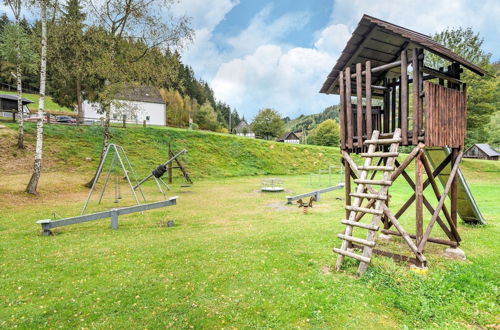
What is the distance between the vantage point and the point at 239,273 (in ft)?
20.6

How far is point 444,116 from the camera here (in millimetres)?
7223

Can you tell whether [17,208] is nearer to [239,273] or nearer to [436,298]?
[239,273]

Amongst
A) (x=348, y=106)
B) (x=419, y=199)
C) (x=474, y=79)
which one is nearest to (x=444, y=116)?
(x=348, y=106)

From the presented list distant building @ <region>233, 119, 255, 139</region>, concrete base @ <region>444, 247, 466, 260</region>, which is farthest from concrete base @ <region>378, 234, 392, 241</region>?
distant building @ <region>233, 119, 255, 139</region>

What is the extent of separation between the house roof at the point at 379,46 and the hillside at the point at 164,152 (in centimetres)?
2221

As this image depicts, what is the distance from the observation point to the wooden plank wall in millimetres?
6746

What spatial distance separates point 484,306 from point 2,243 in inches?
498

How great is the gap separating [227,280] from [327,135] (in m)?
75.1

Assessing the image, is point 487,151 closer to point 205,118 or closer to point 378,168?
point 205,118

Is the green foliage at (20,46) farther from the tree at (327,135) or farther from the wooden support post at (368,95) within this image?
the tree at (327,135)

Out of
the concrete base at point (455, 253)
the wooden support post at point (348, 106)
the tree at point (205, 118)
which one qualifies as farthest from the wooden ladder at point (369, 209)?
the tree at point (205, 118)

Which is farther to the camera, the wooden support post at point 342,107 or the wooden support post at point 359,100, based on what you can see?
the wooden support post at point 342,107

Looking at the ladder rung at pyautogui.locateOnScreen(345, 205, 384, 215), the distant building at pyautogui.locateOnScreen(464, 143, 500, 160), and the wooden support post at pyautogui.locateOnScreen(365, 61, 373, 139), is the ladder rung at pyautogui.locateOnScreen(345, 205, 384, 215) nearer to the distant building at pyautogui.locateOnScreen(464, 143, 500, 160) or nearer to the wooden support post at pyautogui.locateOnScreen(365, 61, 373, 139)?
the wooden support post at pyautogui.locateOnScreen(365, 61, 373, 139)

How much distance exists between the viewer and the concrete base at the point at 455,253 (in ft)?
23.3
